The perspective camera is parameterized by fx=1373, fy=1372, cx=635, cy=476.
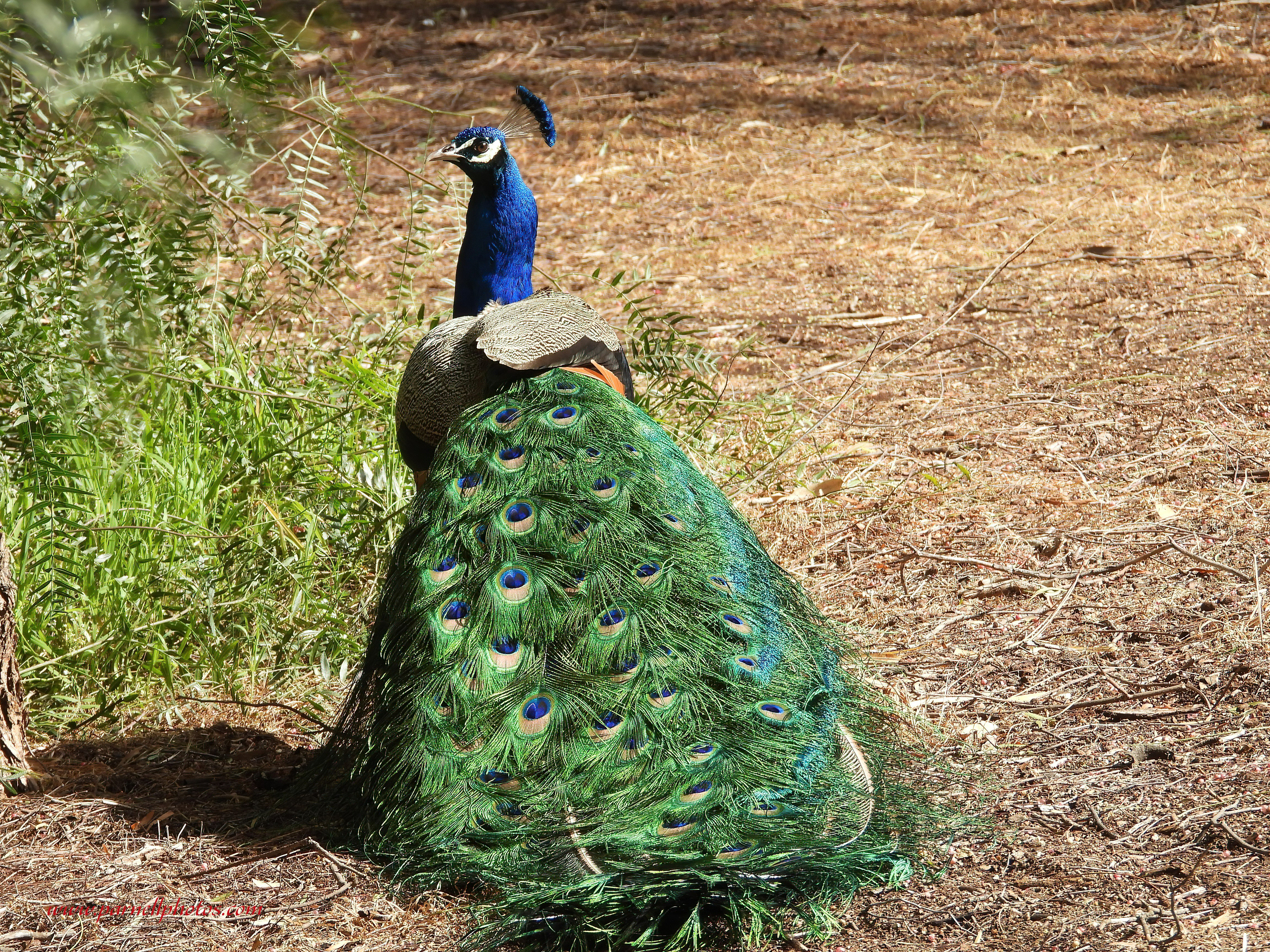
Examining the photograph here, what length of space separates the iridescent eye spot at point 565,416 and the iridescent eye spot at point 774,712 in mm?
841

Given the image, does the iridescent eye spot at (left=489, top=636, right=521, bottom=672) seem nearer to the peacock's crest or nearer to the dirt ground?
the dirt ground

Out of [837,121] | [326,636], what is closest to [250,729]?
[326,636]

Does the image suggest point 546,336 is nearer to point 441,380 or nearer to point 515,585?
point 441,380

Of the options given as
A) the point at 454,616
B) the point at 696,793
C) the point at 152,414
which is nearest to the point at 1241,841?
the point at 696,793

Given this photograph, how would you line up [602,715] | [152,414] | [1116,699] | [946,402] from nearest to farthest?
[602,715] → [1116,699] → [152,414] → [946,402]

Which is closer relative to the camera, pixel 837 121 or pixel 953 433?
pixel 953 433

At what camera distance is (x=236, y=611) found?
4285 mm

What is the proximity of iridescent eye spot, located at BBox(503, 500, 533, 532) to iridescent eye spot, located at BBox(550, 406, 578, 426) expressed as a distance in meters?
0.27

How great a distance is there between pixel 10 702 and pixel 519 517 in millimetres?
1445

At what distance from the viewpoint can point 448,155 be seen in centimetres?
410

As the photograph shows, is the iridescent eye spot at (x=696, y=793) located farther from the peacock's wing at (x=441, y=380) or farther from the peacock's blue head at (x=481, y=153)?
the peacock's blue head at (x=481, y=153)

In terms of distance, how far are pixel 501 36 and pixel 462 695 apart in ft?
30.5

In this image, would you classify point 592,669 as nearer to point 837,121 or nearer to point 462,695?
point 462,695

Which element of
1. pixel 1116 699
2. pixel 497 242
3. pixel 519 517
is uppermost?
pixel 497 242
